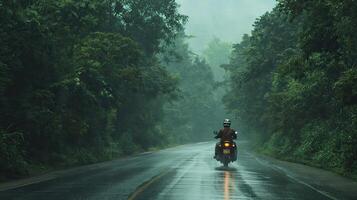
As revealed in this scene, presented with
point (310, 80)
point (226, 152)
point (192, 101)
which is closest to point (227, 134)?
point (226, 152)

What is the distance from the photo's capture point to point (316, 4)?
2145 centimetres

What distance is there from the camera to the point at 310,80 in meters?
35.2

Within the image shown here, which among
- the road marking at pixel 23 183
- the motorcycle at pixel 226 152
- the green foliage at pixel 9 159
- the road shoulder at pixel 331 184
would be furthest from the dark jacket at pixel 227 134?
the green foliage at pixel 9 159

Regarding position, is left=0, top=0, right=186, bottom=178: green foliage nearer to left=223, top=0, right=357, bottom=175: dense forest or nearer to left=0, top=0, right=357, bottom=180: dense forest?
left=0, top=0, right=357, bottom=180: dense forest

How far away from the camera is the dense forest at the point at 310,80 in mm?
20175

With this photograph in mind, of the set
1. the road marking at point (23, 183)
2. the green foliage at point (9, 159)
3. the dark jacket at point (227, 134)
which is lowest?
the road marking at point (23, 183)

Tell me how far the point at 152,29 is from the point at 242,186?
35836 mm

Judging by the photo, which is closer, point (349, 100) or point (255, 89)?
point (349, 100)

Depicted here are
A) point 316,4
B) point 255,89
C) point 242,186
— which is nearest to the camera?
point 242,186

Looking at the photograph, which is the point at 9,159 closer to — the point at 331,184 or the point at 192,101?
the point at 331,184

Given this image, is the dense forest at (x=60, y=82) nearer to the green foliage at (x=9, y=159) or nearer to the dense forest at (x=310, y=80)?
the green foliage at (x=9, y=159)

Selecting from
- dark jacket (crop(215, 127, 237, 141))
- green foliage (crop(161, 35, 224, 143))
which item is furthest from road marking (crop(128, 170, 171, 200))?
green foliage (crop(161, 35, 224, 143))

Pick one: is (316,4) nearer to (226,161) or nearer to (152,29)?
(226,161)

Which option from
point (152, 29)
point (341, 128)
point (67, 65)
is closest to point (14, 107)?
point (67, 65)
